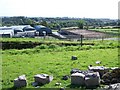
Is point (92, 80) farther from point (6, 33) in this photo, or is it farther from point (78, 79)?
point (6, 33)

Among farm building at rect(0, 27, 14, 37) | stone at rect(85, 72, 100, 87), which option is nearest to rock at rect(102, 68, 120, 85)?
stone at rect(85, 72, 100, 87)

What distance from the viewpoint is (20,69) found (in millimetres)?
13180

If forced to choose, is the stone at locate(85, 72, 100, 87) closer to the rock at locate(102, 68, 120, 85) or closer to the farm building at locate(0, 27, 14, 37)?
the rock at locate(102, 68, 120, 85)

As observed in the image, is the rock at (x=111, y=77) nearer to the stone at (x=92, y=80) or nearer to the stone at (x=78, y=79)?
the stone at (x=92, y=80)

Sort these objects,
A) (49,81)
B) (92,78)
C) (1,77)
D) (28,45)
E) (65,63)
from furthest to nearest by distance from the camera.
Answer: (28,45) → (65,63) → (1,77) → (49,81) → (92,78)

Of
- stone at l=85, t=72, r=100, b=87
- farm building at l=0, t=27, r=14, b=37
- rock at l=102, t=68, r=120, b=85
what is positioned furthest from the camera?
farm building at l=0, t=27, r=14, b=37

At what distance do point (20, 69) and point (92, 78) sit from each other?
4.86 m

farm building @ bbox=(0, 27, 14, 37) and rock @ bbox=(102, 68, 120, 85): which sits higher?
rock @ bbox=(102, 68, 120, 85)

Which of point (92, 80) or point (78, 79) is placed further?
point (78, 79)

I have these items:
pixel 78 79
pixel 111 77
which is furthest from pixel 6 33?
pixel 111 77

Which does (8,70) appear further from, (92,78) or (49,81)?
(92,78)

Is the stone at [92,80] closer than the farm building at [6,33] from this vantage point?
Yes

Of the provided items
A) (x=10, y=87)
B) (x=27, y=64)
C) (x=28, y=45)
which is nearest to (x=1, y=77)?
(x=10, y=87)

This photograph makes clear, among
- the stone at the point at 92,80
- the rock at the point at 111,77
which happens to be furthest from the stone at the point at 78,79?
the rock at the point at 111,77
